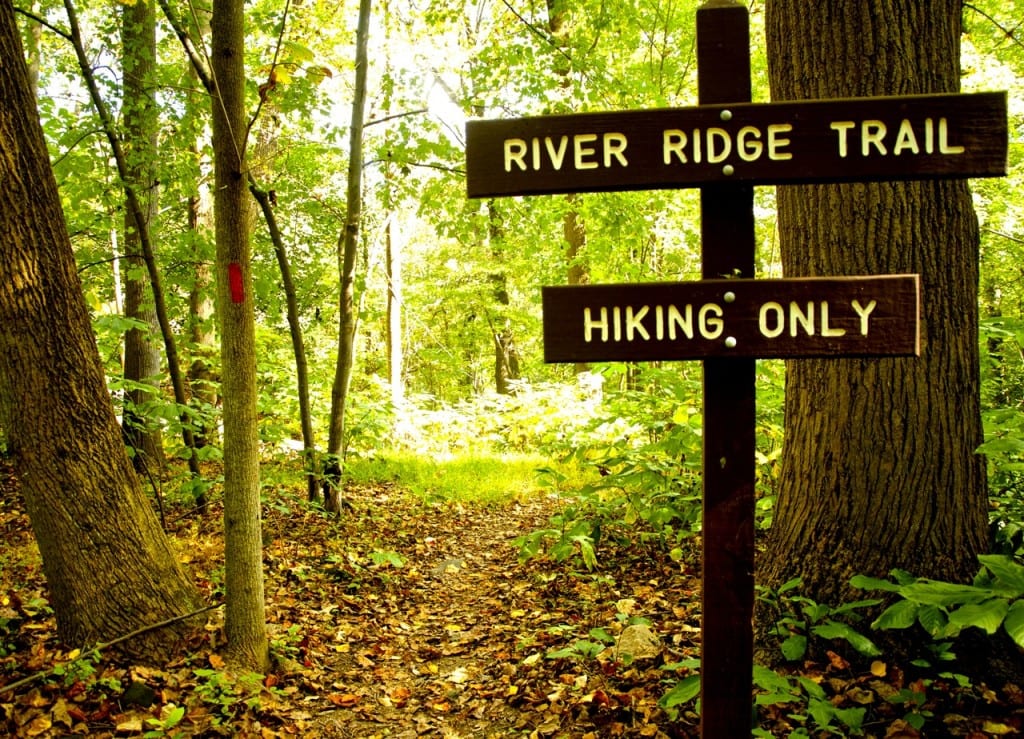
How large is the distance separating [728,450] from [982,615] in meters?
0.93

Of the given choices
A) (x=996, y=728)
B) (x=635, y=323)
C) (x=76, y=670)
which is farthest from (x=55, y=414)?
(x=996, y=728)

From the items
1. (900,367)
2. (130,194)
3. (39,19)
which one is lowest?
(900,367)

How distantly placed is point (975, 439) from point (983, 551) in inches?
21.2

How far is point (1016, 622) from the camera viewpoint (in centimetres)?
203

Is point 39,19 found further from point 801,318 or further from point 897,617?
point 897,617

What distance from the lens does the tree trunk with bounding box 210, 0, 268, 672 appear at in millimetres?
3920

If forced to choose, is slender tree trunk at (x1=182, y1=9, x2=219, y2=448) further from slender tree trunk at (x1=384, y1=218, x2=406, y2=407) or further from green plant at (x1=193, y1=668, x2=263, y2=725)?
slender tree trunk at (x1=384, y1=218, x2=406, y2=407)

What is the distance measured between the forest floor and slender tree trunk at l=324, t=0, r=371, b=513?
3.02ft

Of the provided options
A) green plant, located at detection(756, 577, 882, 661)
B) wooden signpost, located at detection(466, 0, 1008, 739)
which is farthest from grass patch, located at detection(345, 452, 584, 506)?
wooden signpost, located at detection(466, 0, 1008, 739)

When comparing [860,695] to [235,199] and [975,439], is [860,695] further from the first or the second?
[235,199]

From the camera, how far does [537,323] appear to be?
20391mm

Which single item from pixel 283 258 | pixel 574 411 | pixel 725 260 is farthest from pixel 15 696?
pixel 574 411

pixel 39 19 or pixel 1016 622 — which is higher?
pixel 39 19

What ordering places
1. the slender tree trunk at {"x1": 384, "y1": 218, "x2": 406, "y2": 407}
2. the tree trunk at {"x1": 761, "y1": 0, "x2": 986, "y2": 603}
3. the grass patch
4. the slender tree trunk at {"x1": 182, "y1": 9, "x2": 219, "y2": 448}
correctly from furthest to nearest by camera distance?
the slender tree trunk at {"x1": 384, "y1": 218, "x2": 406, "y2": 407}
the grass patch
the slender tree trunk at {"x1": 182, "y1": 9, "x2": 219, "y2": 448}
the tree trunk at {"x1": 761, "y1": 0, "x2": 986, "y2": 603}
